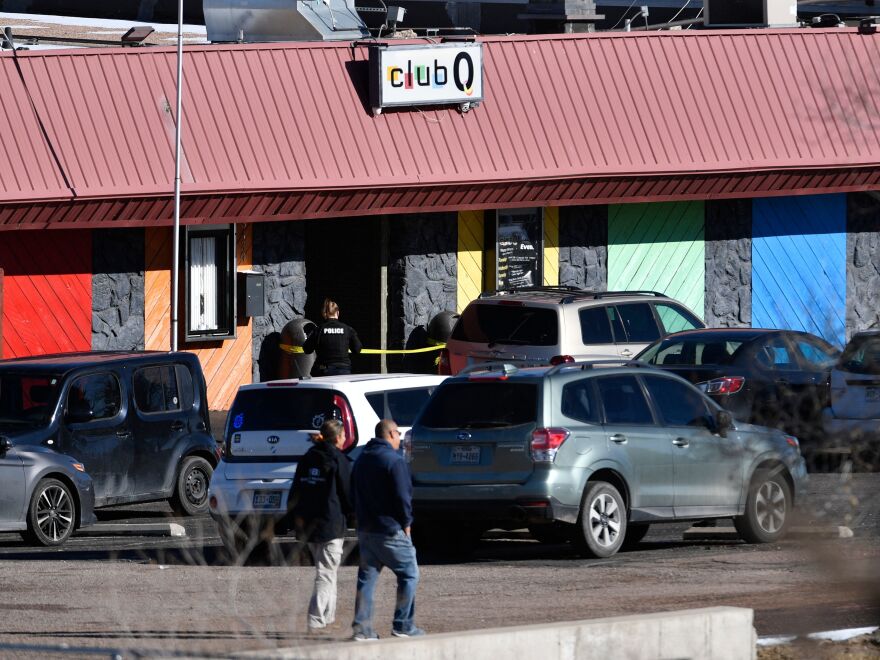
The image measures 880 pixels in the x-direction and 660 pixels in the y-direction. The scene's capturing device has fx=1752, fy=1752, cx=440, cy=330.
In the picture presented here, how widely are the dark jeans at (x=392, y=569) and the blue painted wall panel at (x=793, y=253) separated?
18204mm

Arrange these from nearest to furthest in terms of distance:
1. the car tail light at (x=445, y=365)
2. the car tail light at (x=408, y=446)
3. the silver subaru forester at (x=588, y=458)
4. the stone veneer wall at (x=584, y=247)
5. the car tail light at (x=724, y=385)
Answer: the silver subaru forester at (x=588, y=458) < the car tail light at (x=408, y=446) < the car tail light at (x=724, y=385) < the car tail light at (x=445, y=365) < the stone veneer wall at (x=584, y=247)

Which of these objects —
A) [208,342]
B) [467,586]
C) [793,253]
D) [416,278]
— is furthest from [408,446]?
[793,253]

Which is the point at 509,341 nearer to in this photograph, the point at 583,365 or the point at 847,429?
the point at 583,365

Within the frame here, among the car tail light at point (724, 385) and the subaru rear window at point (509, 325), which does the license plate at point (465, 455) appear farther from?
the subaru rear window at point (509, 325)

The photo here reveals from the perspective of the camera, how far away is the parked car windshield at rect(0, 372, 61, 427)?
1633 centimetres

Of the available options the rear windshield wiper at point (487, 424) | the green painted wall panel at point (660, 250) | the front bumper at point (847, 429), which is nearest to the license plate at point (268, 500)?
the rear windshield wiper at point (487, 424)

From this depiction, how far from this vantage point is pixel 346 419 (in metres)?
14.9

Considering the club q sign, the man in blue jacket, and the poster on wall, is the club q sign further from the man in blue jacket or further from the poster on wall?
the man in blue jacket

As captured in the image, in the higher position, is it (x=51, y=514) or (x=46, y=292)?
(x=46, y=292)

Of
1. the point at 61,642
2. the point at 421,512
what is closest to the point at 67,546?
the point at 421,512

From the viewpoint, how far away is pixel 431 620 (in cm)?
1157

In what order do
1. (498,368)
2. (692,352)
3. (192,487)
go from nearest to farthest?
(498,368)
(192,487)
(692,352)

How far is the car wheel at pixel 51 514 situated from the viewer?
51.2 ft

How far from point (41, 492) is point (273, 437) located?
2.28 m
